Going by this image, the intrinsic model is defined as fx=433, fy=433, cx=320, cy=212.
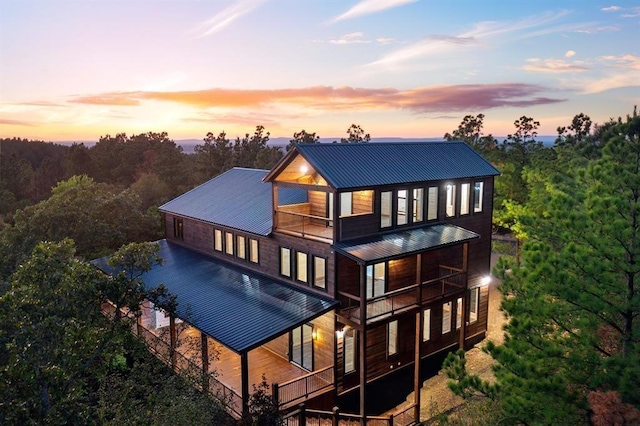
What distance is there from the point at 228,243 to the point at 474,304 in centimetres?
1285

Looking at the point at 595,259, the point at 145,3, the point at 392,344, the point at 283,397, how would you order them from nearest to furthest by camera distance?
1. the point at 595,259
2. the point at 283,397
3. the point at 392,344
4. the point at 145,3

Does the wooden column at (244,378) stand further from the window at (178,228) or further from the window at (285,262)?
the window at (178,228)

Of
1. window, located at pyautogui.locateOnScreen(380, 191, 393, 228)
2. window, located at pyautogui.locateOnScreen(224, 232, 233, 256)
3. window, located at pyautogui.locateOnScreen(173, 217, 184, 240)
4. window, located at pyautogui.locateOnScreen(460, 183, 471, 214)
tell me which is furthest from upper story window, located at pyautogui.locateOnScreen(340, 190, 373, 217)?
window, located at pyautogui.locateOnScreen(173, 217, 184, 240)

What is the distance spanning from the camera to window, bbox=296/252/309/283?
17.9 meters

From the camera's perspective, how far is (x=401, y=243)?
56.5 ft

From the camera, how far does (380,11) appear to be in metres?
26.0

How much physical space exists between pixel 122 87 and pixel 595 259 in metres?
35.9

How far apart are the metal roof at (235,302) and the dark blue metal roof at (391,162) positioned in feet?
15.9

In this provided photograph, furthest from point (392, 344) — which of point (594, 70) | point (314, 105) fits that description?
point (314, 105)

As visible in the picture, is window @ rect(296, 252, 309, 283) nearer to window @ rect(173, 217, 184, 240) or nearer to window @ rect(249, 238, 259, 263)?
window @ rect(249, 238, 259, 263)

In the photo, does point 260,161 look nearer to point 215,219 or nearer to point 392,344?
point 215,219

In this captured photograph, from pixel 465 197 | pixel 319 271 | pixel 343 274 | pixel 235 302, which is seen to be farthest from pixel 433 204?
pixel 235 302

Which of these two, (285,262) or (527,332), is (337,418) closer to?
(285,262)

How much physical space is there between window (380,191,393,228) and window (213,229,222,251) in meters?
8.85
